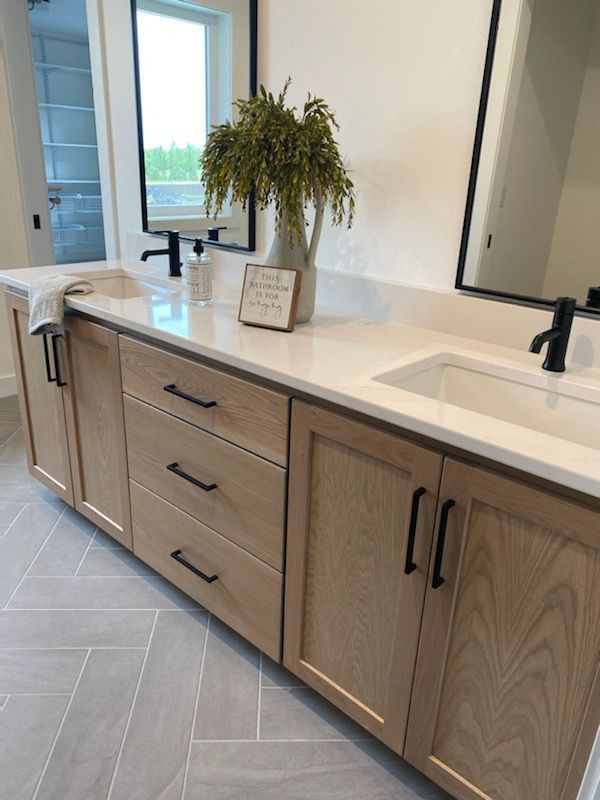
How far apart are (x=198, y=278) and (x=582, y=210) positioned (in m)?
1.09

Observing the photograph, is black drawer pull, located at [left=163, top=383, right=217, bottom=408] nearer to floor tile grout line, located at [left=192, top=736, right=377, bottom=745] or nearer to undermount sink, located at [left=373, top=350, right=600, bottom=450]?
undermount sink, located at [left=373, top=350, right=600, bottom=450]

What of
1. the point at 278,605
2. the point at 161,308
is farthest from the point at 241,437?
the point at 161,308

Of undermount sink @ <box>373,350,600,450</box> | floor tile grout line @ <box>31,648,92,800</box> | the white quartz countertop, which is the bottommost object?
floor tile grout line @ <box>31,648,92,800</box>

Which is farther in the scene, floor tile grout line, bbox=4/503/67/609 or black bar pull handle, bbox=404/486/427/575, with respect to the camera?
floor tile grout line, bbox=4/503/67/609

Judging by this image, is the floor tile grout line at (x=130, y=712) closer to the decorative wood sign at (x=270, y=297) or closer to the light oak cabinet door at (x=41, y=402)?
the light oak cabinet door at (x=41, y=402)

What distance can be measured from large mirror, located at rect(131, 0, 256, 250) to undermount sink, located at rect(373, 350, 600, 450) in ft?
3.27

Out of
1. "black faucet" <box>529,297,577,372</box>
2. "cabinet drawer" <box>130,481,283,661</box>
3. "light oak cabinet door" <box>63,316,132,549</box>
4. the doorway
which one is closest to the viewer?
"black faucet" <box>529,297,577,372</box>

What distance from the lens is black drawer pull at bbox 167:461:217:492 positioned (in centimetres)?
155

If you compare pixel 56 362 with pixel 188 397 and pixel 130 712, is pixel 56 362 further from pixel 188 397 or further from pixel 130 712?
pixel 130 712

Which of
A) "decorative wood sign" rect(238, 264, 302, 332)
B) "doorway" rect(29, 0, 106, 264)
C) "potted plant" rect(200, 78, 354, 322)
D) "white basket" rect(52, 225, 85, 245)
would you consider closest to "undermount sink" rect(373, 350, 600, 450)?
"decorative wood sign" rect(238, 264, 302, 332)

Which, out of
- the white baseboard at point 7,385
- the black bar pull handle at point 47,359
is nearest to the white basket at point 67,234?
the white baseboard at point 7,385

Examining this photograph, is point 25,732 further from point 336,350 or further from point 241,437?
point 336,350

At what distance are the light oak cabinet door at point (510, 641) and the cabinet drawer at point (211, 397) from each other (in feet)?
1.43

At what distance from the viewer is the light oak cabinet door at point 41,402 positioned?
2.06 metres
